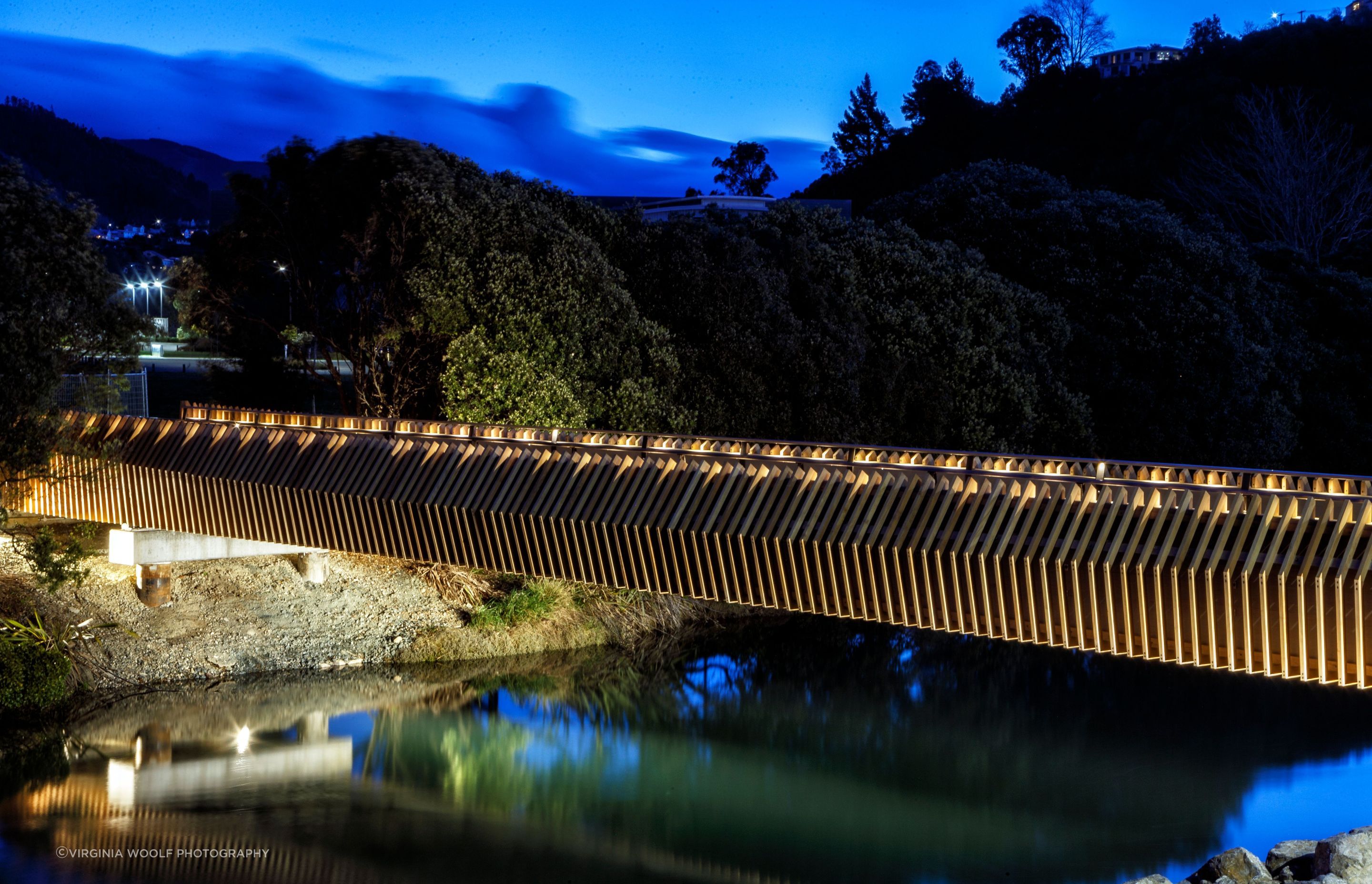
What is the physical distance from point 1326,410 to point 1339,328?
8.01ft

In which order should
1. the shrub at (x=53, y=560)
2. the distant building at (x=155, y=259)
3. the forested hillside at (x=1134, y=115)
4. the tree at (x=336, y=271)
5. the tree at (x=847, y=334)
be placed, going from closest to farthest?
A: 1. the shrub at (x=53, y=560)
2. the tree at (x=336, y=271)
3. the tree at (x=847, y=334)
4. the forested hillside at (x=1134, y=115)
5. the distant building at (x=155, y=259)

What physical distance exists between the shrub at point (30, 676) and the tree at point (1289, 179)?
31886mm

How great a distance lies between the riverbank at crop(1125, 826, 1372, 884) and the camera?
7.62 m

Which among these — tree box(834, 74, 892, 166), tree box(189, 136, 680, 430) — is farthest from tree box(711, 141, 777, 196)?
tree box(189, 136, 680, 430)

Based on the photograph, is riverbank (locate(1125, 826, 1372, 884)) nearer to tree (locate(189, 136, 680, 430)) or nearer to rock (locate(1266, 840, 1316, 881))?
rock (locate(1266, 840, 1316, 881))

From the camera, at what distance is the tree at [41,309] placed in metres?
12.9

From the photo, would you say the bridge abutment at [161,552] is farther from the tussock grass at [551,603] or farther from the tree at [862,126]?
the tree at [862,126]

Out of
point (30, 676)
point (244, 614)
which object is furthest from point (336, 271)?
point (30, 676)

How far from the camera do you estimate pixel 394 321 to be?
1755 centimetres

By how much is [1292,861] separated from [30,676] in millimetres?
11322

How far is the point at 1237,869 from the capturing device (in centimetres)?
830

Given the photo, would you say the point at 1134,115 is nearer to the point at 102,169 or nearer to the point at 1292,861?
the point at 1292,861

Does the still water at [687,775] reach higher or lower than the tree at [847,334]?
lower

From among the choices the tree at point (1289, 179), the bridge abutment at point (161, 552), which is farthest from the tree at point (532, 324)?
the tree at point (1289, 179)
